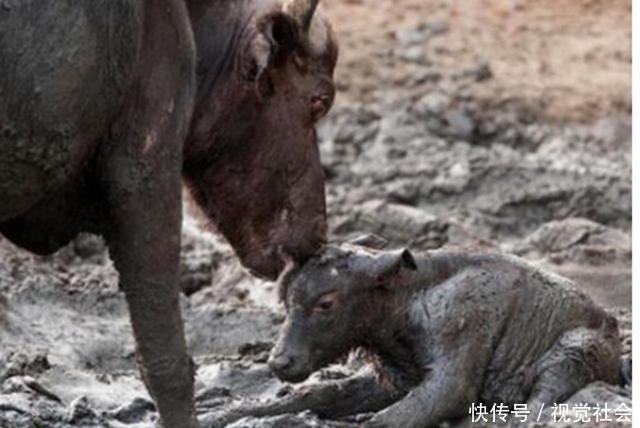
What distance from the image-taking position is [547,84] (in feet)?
49.5

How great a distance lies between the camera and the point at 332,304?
8156mm

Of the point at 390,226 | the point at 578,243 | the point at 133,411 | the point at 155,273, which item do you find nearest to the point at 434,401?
the point at 133,411

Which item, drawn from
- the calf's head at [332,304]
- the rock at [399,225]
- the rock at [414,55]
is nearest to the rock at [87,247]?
the rock at [399,225]

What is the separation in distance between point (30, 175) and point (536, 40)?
961 centimetres

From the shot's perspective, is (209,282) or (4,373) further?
(209,282)

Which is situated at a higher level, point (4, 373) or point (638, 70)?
point (638, 70)

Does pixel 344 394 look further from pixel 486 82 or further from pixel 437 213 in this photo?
pixel 486 82

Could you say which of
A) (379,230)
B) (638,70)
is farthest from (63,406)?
(379,230)

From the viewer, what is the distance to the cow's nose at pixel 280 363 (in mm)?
7965

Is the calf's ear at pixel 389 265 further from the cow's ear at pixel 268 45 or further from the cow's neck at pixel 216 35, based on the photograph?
the cow's neck at pixel 216 35

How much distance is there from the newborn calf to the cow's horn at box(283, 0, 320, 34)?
959mm

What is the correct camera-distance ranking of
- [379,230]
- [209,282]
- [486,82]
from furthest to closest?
1. [486,82]
2. [379,230]
3. [209,282]

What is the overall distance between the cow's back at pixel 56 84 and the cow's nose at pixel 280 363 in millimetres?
1313

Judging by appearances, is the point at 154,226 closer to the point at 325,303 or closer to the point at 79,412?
the point at 325,303
